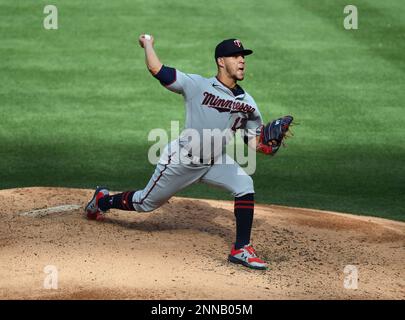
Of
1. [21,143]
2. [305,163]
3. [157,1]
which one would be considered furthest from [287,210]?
[157,1]

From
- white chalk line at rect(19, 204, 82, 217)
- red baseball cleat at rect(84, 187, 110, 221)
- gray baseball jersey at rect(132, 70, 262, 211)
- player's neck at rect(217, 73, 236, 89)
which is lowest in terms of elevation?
white chalk line at rect(19, 204, 82, 217)

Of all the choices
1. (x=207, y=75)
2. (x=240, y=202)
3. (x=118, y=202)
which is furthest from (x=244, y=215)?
(x=207, y=75)

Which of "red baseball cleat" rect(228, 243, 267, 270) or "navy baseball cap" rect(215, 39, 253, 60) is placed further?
"navy baseball cap" rect(215, 39, 253, 60)

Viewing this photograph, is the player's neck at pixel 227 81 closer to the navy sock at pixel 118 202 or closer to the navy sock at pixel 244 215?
the navy sock at pixel 244 215

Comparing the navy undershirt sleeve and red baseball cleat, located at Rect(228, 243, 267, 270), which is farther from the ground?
the navy undershirt sleeve

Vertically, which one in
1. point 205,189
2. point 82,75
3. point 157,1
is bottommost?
point 205,189

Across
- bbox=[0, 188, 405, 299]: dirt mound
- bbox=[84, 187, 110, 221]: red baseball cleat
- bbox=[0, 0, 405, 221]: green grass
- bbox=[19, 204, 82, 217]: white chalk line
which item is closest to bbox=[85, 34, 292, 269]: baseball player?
bbox=[0, 188, 405, 299]: dirt mound

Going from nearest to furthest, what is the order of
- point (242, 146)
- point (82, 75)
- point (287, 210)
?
point (287, 210) → point (242, 146) → point (82, 75)

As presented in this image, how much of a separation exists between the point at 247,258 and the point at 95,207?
162cm

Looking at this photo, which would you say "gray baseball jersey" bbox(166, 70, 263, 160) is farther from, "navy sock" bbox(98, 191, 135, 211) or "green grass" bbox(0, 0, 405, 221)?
"green grass" bbox(0, 0, 405, 221)

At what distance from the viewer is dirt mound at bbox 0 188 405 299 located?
690cm

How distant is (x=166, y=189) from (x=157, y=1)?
11003mm

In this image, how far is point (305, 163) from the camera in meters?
12.2
